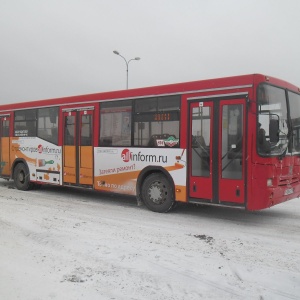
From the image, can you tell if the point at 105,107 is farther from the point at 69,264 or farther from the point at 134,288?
the point at 134,288

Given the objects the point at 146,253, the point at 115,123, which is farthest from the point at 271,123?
the point at 115,123

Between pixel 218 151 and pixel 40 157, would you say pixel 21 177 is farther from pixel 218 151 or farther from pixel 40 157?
pixel 218 151

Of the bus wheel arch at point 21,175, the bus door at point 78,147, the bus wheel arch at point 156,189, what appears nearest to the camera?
the bus wheel arch at point 156,189

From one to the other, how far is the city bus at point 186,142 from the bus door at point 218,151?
0.02m

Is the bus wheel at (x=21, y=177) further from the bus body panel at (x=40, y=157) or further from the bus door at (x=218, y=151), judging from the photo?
the bus door at (x=218, y=151)

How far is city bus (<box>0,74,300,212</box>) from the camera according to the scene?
22.8 ft

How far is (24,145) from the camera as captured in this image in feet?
39.7

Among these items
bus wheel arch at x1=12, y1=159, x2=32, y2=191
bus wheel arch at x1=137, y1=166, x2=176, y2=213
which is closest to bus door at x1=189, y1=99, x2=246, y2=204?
bus wheel arch at x1=137, y1=166, x2=176, y2=213

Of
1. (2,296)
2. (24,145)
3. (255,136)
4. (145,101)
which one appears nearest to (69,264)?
(2,296)

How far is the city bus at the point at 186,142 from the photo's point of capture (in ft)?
22.8

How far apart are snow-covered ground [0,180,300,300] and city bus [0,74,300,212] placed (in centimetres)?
70

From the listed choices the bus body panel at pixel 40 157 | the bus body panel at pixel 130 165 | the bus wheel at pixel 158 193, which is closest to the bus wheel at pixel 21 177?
the bus body panel at pixel 40 157

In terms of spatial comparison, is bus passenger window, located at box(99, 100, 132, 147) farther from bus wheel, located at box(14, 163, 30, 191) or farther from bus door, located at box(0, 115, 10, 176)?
bus door, located at box(0, 115, 10, 176)

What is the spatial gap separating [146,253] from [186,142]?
10.2 ft
